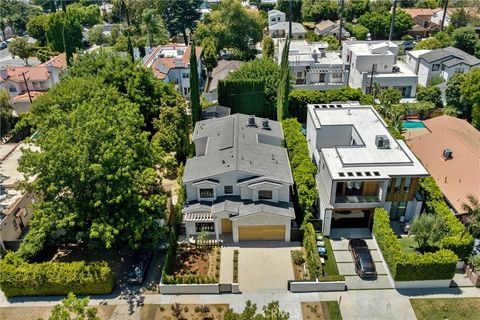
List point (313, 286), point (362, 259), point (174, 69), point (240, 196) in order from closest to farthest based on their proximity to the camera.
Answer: point (313, 286)
point (362, 259)
point (240, 196)
point (174, 69)

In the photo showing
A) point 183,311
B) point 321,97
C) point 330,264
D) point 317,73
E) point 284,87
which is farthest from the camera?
point 317,73

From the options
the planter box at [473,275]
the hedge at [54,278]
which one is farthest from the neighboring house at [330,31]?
the hedge at [54,278]

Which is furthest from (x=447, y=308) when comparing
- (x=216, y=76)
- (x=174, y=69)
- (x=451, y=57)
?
(x=174, y=69)

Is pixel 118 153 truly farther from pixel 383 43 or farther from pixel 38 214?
pixel 383 43

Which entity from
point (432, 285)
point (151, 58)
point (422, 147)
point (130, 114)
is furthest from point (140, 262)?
point (151, 58)

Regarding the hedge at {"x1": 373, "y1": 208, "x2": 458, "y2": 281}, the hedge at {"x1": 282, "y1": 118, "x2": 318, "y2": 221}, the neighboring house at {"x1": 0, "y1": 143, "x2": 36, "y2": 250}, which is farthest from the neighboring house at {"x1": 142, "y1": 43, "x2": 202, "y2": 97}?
the hedge at {"x1": 373, "y1": 208, "x2": 458, "y2": 281}

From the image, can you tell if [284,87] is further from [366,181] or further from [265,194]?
[366,181]

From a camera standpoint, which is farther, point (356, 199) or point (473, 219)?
point (356, 199)

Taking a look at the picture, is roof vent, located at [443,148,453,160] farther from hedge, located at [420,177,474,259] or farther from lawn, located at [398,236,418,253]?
lawn, located at [398,236,418,253]
